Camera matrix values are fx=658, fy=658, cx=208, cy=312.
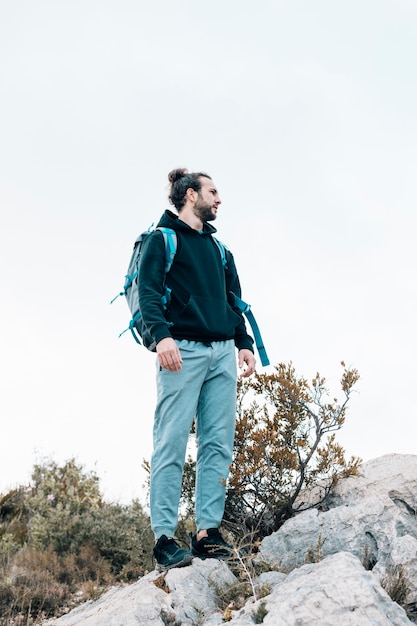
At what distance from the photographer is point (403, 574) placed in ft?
12.2

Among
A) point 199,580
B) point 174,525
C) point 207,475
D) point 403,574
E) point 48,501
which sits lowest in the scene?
point 403,574

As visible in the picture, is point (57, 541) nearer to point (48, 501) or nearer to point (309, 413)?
point (48, 501)

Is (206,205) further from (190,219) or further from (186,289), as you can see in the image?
(186,289)

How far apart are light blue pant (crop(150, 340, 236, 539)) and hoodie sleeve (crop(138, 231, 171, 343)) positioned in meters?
0.28

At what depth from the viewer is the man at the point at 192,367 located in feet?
14.2

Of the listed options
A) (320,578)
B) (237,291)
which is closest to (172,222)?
(237,291)

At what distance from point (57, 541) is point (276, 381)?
4.32 metres

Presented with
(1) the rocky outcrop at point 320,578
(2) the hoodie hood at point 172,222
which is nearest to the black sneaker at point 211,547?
(1) the rocky outcrop at point 320,578

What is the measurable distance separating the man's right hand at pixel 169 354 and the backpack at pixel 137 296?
0.29m

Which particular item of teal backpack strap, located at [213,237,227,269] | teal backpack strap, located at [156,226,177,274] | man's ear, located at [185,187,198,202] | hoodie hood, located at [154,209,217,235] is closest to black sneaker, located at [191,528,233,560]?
teal backpack strap, located at [156,226,177,274]

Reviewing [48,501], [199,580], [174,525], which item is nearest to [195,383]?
[174,525]

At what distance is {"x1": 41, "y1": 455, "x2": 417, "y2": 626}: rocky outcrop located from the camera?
2.91 metres

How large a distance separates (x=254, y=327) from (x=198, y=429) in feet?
3.20

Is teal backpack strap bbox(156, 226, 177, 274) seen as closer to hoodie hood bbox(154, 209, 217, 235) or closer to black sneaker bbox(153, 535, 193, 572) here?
hoodie hood bbox(154, 209, 217, 235)
